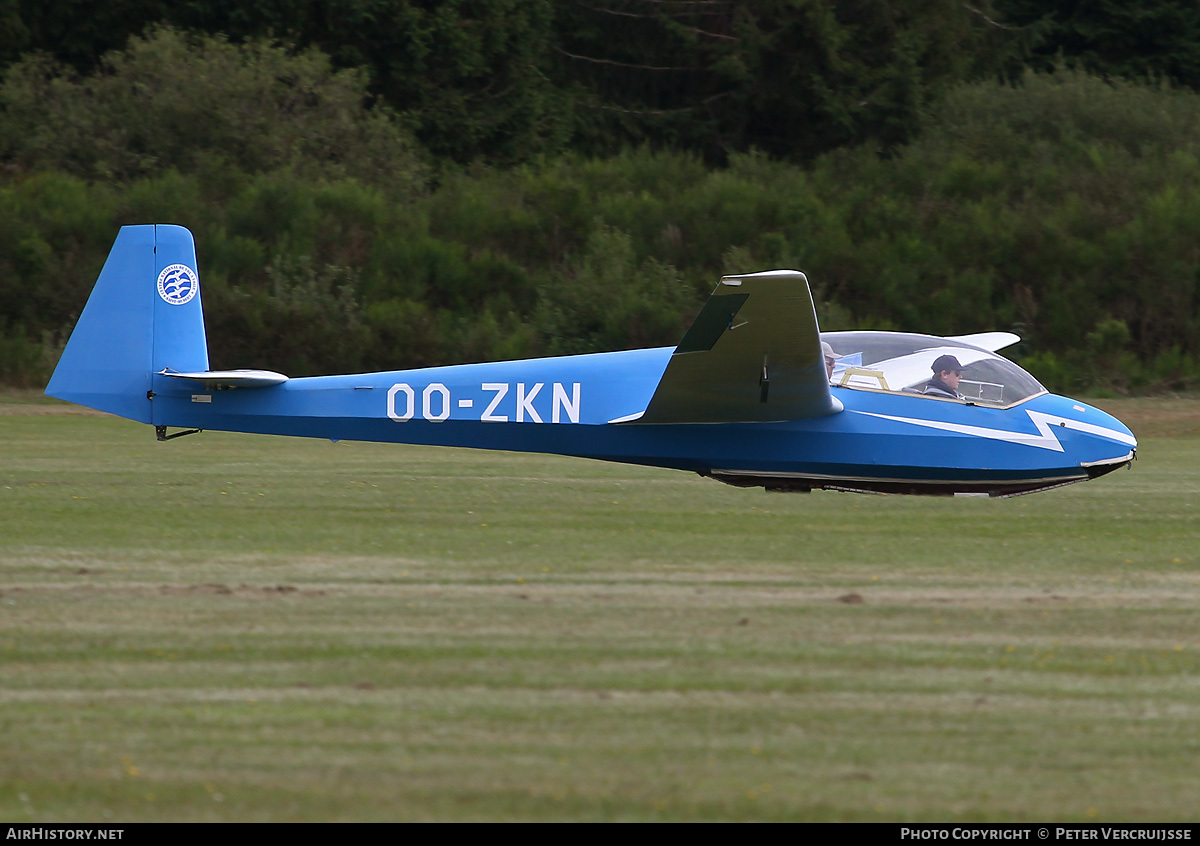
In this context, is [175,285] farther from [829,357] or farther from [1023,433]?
[1023,433]

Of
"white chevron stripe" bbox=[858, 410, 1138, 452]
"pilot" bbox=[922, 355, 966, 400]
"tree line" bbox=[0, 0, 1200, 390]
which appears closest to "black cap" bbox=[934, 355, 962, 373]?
"pilot" bbox=[922, 355, 966, 400]

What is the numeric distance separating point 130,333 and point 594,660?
296 inches

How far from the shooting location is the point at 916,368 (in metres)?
11.5

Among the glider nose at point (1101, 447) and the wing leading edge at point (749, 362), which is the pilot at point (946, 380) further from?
the glider nose at point (1101, 447)

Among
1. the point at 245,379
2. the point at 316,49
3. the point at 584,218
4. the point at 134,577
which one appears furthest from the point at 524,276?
the point at 134,577

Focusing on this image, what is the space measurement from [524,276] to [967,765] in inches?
996

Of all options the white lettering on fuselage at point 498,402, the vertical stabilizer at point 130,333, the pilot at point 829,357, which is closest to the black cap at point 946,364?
the pilot at point 829,357

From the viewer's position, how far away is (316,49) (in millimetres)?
35781

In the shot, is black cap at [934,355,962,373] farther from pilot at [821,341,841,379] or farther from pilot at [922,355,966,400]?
pilot at [821,341,841,379]

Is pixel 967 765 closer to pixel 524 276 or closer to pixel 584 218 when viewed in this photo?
pixel 524 276

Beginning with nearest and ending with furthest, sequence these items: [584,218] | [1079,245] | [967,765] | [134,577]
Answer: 1. [967,765]
2. [134,577]
3. [1079,245]
4. [584,218]

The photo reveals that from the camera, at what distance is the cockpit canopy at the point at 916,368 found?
1150 centimetres

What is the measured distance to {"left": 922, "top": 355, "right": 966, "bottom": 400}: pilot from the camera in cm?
1147

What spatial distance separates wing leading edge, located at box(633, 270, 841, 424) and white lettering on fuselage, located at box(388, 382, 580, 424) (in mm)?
553
